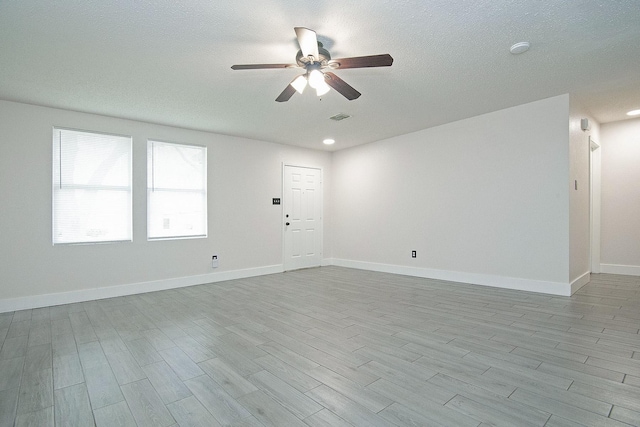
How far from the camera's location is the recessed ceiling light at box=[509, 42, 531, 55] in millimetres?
2699

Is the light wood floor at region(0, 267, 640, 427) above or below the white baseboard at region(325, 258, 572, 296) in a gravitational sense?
below

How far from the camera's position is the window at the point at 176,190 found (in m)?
4.90

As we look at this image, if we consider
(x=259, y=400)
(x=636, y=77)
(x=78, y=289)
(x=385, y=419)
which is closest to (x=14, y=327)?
(x=78, y=289)

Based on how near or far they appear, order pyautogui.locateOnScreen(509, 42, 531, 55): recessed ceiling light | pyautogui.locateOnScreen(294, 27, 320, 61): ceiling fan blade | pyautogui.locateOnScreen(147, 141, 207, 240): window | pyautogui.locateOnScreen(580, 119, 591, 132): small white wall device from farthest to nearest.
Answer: pyautogui.locateOnScreen(147, 141, 207, 240): window → pyautogui.locateOnScreen(580, 119, 591, 132): small white wall device → pyautogui.locateOnScreen(509, 42, 531, 55): recessed ceiling light → pyautogui.locateOnScreen(294, 27, 320, 61): ceiling fan blade

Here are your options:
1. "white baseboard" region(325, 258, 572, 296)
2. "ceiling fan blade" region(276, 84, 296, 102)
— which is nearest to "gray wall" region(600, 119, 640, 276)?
"white baseboard" region(325, 258, 572, 296)

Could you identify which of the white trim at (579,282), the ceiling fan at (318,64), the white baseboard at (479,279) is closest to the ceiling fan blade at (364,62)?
the ceiling fan at (318,64)

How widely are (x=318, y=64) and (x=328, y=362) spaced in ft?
7.84

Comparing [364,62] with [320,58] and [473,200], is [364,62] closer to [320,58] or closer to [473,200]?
[320,58]

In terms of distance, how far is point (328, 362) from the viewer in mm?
2340

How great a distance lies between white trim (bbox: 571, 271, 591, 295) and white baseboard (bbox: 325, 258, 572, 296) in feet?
0.55

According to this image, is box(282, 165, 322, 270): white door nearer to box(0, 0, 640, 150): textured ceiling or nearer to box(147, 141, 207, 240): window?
box(147, 141, 207, 240): window

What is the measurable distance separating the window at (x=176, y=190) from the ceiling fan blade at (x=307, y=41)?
3.48 m

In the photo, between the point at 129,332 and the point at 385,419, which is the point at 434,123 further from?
the point at 129,332

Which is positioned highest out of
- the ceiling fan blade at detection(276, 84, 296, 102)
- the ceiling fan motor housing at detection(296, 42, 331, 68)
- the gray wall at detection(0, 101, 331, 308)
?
the ceiling fan motor housing at detection(296, 42, 331, 68)
